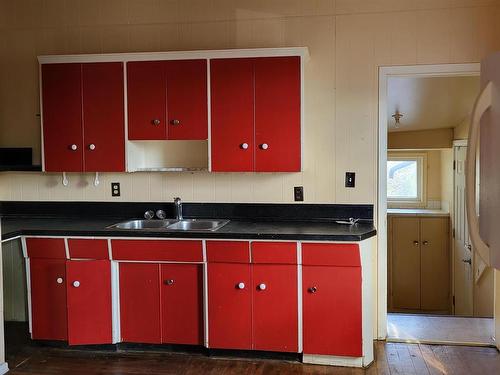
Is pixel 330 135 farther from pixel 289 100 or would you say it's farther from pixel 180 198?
pixel 180 198

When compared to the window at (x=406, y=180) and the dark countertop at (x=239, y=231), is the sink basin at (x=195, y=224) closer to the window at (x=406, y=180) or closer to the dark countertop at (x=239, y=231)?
the dark countertop at (x=239, y=231)

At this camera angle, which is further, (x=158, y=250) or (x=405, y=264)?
(x=405, y=264)

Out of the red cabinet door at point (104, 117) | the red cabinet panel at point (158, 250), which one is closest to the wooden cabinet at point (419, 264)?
the red cabinet panel at point (158, 250)

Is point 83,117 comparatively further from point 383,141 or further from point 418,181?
point 418,181

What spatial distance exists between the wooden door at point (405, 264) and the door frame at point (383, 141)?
291 centimetres

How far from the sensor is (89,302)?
3.15 m

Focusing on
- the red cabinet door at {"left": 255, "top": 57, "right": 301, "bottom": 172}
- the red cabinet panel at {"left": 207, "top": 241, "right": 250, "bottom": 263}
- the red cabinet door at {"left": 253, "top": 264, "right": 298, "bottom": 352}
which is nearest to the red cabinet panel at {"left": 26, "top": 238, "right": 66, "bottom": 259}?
the red cabinet panel at {"left": 207, "top": 241, "right": 250, "bottom": 263}

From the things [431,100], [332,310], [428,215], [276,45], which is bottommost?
[332,310]

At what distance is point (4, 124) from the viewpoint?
373 cm

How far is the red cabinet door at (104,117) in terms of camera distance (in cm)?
336

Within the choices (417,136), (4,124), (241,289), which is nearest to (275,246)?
(241,289)

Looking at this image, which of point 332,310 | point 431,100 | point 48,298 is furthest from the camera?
point 431,100

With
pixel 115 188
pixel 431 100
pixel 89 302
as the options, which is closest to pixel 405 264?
pixel 431 100

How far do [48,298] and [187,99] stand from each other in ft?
5.05
